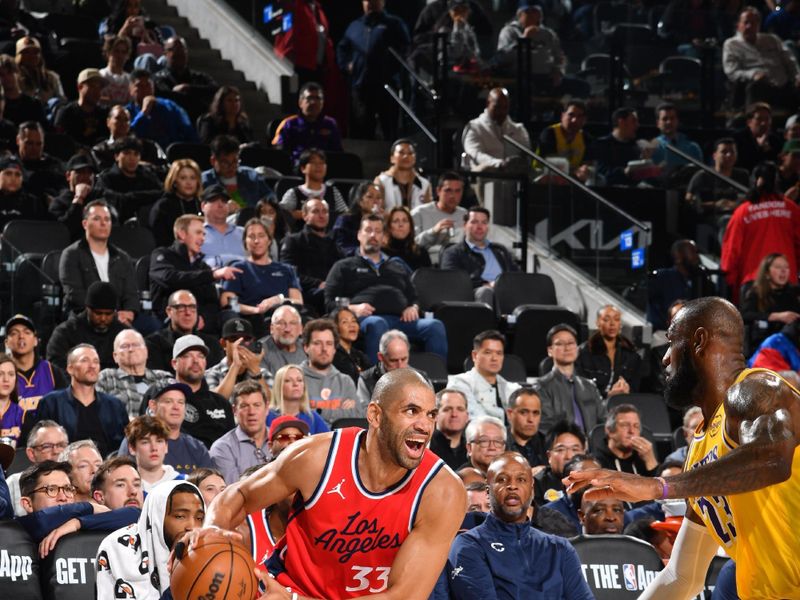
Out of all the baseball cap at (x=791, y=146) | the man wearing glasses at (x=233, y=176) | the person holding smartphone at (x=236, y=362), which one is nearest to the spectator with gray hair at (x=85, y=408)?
the person holding smartphone at (x=236, y=362)

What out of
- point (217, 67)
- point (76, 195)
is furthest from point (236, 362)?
point (217, 67)

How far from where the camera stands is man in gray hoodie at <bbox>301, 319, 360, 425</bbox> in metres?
11.1

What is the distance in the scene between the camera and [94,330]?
11516mm

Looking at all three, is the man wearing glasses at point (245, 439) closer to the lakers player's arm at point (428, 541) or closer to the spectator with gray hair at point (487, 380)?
the spectator with gray hair at point (487, 380)

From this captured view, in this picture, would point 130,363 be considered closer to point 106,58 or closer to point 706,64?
point 106,58

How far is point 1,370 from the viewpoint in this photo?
10055 millimetres

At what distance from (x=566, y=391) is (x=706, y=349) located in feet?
21.7

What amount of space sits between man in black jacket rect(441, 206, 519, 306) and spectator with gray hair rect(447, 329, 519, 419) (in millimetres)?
2100

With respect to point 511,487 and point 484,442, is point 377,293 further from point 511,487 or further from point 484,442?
point 511,487

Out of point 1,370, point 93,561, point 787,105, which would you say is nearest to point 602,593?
point 93,561

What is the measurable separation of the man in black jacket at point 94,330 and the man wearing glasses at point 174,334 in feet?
1.04

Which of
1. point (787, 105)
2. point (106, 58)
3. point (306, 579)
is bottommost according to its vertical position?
point (787, 105)

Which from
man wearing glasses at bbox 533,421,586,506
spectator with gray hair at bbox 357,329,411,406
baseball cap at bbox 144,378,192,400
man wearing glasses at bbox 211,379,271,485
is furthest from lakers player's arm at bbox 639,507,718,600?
spectator with gray hair at bbox 357,329,411,406

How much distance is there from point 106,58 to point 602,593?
1046 cm
